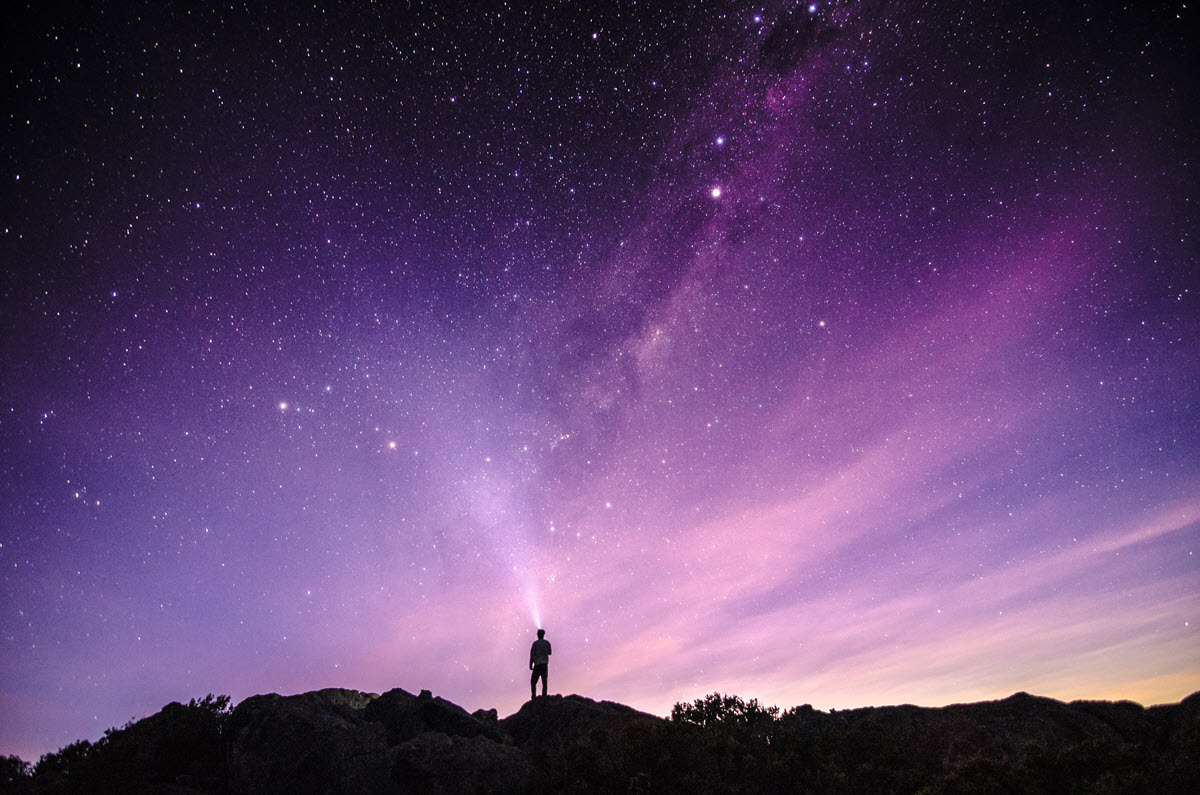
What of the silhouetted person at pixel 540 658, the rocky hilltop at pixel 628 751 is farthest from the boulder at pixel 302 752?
the silhouetted person at pixel 540 658

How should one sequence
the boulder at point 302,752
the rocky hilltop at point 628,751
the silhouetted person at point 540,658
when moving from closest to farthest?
the rocky hilltop at point 628,751
the boulder at point 302,752
the silhouetted person at point 540,658

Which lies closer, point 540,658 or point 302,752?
point 302,752

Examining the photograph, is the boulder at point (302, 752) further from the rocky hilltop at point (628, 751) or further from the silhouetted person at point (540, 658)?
the silhouetted person at point (540, 658)

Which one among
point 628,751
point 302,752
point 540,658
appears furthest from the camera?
point 540,658

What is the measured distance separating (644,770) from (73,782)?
41.7ft

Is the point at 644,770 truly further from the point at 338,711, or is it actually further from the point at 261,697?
the point at 261,697

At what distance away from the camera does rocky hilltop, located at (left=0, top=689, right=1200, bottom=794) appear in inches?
464

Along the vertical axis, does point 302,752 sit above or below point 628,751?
above

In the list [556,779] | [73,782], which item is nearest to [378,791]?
[556,779]

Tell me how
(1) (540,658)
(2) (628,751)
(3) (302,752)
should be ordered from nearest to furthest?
1. (3) (302,752)
2. (2) (628,751)
3. (1) (540,658)

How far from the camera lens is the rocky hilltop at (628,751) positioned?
1178 centimetres

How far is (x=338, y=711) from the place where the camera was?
15.6 metres

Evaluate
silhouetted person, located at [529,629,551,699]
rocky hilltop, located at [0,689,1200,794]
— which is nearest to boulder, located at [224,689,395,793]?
rocky hilltop, located at [0,689,1200,794]

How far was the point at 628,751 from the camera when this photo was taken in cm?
1311
